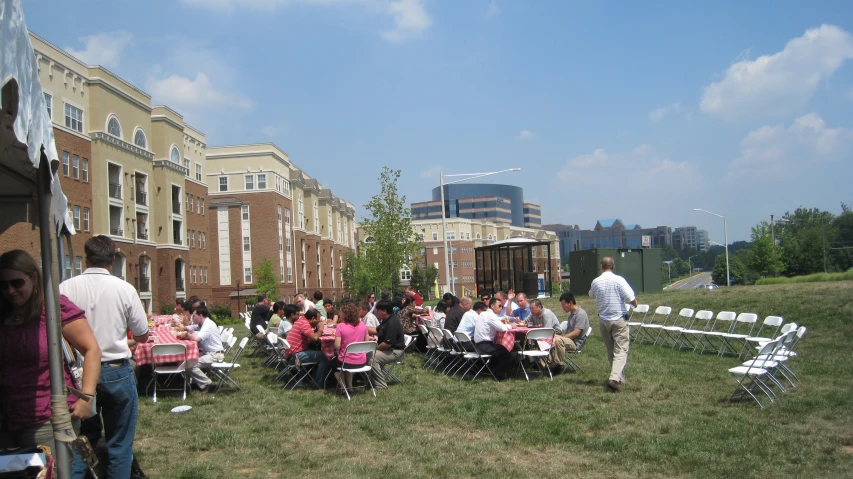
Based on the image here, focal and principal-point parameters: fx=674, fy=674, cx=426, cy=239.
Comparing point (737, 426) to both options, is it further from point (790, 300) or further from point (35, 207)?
point (790, 300)

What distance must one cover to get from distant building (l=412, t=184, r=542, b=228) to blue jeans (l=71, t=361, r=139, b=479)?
146 meters

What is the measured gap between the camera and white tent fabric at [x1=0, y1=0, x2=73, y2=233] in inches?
120

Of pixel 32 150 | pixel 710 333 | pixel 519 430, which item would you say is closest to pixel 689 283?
pixel 710 333

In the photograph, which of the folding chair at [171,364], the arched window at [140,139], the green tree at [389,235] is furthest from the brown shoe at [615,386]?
the arched window at [140,139]

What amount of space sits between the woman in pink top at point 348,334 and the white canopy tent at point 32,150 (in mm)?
6380

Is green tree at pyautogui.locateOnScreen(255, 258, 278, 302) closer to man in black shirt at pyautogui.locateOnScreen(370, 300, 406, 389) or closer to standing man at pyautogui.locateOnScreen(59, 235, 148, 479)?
man in black shirt at pyautogui.locateOnScreen(370, 300, 406, 389)

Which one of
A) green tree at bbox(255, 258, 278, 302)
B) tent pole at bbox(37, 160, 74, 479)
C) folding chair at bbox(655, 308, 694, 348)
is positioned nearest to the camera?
tent pole at bbox(37, 160, 74, 479)

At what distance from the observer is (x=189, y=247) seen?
164 ft

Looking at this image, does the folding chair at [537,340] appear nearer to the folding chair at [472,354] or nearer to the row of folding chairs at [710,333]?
the folding chair at [472,354]

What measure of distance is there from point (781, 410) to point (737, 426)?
120 cm

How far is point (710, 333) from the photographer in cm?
1416

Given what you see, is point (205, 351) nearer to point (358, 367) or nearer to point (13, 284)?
point (358, 367)

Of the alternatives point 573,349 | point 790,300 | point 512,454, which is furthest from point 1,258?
point 790,300

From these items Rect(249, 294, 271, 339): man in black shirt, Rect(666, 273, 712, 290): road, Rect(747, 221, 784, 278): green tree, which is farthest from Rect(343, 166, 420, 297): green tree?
Rect(666, 273, 712, 290): road
